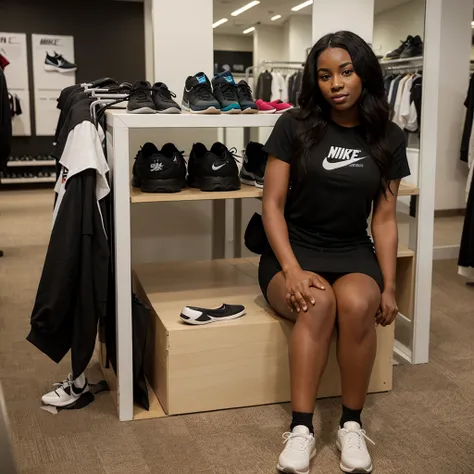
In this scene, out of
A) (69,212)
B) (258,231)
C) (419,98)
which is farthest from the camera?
(419,98)

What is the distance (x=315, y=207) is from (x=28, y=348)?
1545mm

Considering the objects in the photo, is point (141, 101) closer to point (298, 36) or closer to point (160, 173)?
point (160, 173)

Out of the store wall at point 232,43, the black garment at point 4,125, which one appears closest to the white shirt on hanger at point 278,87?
the store wall at point 232,43

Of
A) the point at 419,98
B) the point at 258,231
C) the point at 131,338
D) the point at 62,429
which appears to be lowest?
the point at 62,429

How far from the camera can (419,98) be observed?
279 centimetres

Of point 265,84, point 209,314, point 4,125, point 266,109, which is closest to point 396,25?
point 266,109

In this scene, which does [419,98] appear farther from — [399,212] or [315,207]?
[315,207]

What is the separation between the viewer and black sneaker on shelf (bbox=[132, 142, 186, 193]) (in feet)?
7.78

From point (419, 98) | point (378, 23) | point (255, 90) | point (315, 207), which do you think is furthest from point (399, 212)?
point (255, 90)

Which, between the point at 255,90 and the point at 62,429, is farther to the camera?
the point at 255,90

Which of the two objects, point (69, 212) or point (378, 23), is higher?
point (378, 23)

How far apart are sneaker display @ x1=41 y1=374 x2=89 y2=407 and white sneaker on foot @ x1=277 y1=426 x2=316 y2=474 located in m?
0.82

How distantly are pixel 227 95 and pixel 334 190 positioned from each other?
51 cm

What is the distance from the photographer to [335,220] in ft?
7.49
